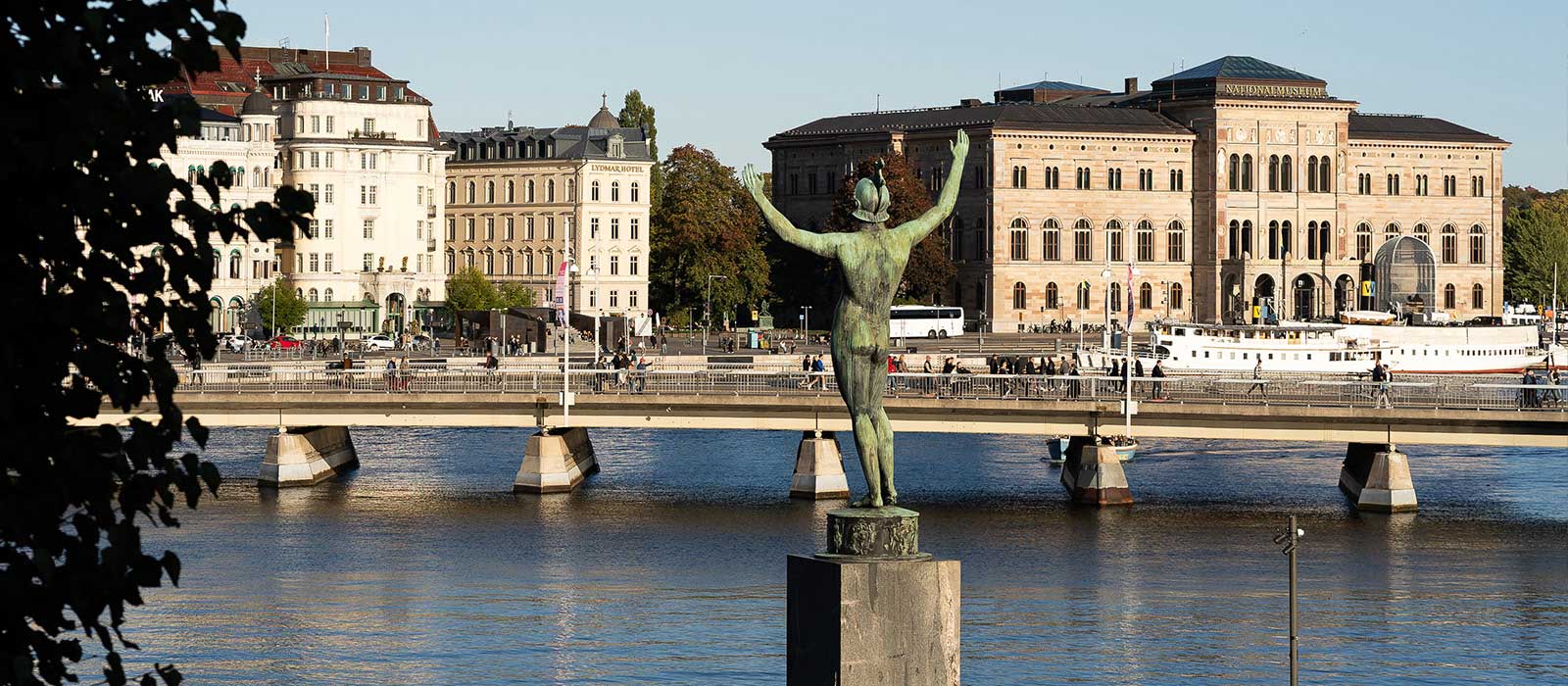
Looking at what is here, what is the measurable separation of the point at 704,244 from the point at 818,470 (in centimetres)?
8795

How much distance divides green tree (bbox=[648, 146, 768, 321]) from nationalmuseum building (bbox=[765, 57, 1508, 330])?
1605 cm

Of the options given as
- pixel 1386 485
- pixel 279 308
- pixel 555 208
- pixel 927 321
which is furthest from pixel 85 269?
pixel 555 208

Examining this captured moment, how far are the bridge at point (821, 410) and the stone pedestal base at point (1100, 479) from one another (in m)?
0.72

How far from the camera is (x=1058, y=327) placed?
166 metres

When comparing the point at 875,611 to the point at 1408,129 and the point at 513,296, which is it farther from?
the point at 1408,129

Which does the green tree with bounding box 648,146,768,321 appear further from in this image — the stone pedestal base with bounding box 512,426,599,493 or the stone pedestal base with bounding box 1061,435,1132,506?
the stone pedestal base with bounding box 1061,435,1132,506

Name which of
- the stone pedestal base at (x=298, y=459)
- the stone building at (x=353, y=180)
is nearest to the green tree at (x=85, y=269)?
the stone pedestal base at (x=298, y=459)

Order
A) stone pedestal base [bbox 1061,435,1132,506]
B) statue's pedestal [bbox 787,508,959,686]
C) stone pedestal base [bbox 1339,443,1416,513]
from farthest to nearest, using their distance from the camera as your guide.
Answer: stone pedestal base [bbox 1061,435,1132,506], stone pedestal base [bbox 1339,443,1416,513], statue's pedestal [bbox 787,508,959,686]

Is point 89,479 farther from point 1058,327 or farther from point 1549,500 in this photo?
point 1058,327

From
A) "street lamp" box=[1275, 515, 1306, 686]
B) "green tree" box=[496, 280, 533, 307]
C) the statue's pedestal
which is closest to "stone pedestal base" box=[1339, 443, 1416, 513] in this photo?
"street lamp" box=[1275, 515, 1306, 686]

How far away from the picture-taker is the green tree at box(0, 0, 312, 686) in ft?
39.2

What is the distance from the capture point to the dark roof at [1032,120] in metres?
168

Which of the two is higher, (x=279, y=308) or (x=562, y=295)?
(x=279, y=308)

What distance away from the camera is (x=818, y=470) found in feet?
239
